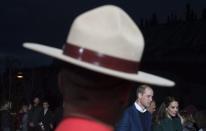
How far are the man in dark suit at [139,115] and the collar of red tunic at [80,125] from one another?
4120 millimetres

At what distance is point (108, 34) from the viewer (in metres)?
1.93

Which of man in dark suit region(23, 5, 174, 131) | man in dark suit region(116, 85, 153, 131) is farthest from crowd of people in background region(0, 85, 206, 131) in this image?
man in dark suit region(23, 5, 174, 131)

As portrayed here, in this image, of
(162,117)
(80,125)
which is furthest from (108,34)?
(162,117)

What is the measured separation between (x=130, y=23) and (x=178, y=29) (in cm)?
4857

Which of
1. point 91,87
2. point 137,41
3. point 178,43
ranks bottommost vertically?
point 178,43

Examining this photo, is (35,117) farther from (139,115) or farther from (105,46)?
(105,46)

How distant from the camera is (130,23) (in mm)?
2006

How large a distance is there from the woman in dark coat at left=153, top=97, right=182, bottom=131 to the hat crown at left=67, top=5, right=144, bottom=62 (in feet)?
19.7

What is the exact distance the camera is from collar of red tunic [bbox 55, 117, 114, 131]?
1.89m

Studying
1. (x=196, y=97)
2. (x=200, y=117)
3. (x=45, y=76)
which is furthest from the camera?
(x=45, y=76)

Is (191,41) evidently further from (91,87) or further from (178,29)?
(91,87)

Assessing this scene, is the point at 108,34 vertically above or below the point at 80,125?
above

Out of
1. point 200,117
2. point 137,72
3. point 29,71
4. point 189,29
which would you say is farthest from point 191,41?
point 137,72

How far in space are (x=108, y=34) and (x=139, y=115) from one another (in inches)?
186
